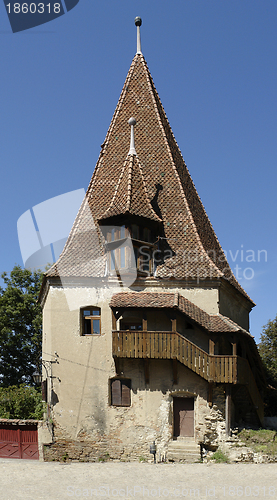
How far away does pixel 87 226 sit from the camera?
22.4 m

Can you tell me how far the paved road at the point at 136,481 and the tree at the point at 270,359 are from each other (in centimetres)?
1163

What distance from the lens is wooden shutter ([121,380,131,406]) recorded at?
63.4ft

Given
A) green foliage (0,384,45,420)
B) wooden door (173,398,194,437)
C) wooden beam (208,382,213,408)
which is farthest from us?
green foliage (0,384,45,420)

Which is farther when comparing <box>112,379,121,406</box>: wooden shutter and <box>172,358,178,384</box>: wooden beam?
<box>112,379,121,406</box>: wooden shutter

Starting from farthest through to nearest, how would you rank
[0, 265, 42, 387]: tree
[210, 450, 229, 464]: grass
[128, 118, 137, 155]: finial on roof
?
[0, 265, 42, 387]: tree < [128, 118, 137, 155]: finial on roof < [210, 450, 229, 464]: grass

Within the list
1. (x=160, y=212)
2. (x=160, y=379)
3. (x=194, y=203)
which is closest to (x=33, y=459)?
(x=160, y=379)

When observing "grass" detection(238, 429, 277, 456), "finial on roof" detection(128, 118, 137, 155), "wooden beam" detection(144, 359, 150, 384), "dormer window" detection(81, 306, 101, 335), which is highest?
"finial on roof" detection(128, 118, 137, 155)

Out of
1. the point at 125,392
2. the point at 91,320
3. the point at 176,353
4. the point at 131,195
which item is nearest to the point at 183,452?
the point at 125,392

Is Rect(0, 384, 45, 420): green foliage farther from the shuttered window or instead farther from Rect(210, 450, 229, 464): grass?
Rect(210, 450, 229, 464): grass

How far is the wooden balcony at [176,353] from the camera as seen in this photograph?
18641 millimetres

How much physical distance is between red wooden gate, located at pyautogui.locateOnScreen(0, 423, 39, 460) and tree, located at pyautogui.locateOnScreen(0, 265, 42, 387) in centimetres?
1281

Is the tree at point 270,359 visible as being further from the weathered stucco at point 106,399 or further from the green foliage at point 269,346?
the weathered stucco at point 106,399

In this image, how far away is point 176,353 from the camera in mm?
18578

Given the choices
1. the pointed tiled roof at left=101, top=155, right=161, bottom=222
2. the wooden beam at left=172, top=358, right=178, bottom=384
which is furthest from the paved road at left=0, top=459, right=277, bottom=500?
the pointed tiled roof at left=101, top=155, right=161, bottom=222
